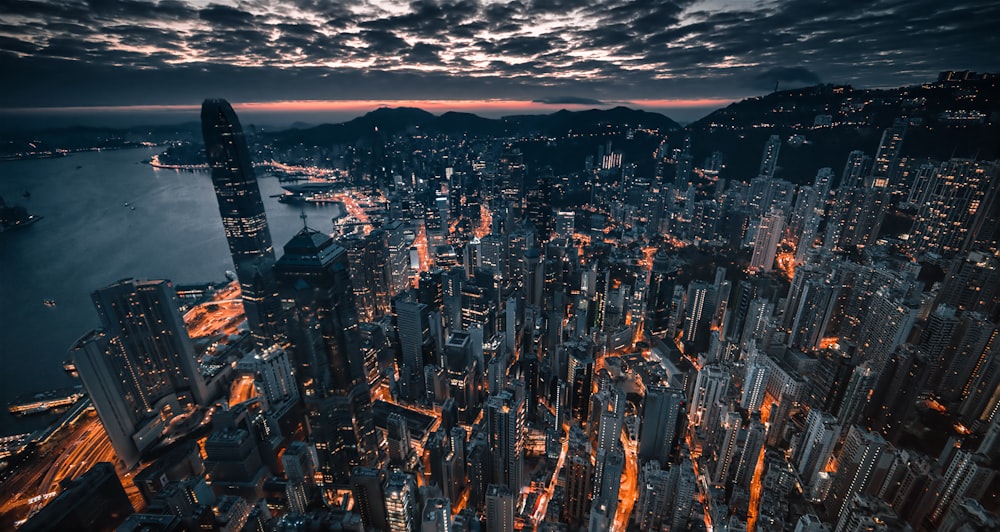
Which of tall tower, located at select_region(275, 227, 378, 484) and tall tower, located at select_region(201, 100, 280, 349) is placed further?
tall tower, located at select_region(201, 100, 280, 349)

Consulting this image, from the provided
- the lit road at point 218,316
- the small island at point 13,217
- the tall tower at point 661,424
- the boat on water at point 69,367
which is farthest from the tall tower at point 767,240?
the boat on water at point 69,367

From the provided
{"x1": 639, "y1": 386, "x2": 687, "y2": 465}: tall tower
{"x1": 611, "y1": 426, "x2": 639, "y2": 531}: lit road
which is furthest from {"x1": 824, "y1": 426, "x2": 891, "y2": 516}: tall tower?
{"x1": 611, "y1": 426, "x2": 639, "y2": 531}: lit road

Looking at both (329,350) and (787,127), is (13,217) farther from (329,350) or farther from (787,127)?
(787,127)

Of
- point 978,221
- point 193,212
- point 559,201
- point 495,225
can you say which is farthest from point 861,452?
point 193,212

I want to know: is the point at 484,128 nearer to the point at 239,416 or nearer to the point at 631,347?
the point at 631,347

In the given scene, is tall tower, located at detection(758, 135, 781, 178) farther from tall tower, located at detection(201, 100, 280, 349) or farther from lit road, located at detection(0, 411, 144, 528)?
lit road, located at detection(0, 411, 144, 528)

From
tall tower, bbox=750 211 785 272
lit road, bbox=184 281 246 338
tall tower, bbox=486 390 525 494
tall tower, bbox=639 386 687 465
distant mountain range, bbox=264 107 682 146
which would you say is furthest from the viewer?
distant mountain range, bbox=264 107 682 146

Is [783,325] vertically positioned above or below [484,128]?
below
